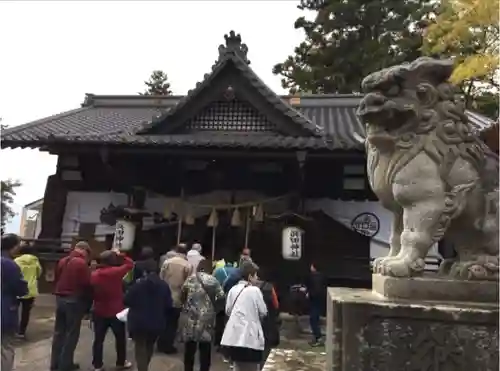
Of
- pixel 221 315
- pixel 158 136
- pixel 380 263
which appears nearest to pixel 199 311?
pixel 221 315

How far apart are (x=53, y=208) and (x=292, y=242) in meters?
5.79

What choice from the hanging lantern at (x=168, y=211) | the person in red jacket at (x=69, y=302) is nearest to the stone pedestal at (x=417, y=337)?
the person in red jacket at (x=69, y=302)

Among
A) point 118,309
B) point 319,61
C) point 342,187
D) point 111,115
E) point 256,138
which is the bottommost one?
point 118,309

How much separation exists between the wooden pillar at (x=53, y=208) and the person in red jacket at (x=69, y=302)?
5720 millimetres

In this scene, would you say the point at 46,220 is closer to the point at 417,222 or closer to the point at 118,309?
the point at 118,309

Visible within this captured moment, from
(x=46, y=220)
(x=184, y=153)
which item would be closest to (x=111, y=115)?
(x=46, y=220)

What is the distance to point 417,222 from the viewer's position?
3.20 meters

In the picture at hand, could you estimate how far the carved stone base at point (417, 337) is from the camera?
9.61 ft

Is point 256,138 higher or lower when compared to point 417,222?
higher

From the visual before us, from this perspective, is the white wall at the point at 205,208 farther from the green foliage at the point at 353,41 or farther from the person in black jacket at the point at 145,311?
the green foliage at the point at 353,41

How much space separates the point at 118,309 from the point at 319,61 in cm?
1757

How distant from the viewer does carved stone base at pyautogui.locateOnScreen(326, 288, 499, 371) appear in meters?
2.93

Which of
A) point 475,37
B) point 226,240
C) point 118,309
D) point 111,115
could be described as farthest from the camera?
point 111,115

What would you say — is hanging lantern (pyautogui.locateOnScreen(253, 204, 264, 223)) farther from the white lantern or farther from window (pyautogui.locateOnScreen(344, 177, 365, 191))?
window (pyautogui.locateOnScreen(344, 177, 365, 191))
